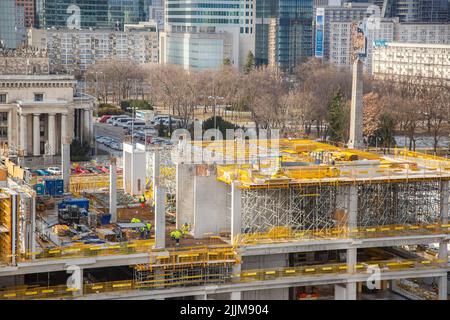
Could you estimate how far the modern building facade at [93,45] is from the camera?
94.1m

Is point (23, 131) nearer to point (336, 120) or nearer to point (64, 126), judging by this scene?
point (64, 126)

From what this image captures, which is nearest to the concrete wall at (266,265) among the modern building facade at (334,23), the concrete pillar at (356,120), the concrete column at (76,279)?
the concrete column at (76,279)

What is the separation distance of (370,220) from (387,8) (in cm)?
9054

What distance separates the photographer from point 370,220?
28.2 metres

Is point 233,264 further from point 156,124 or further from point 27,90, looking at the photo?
point 156,124

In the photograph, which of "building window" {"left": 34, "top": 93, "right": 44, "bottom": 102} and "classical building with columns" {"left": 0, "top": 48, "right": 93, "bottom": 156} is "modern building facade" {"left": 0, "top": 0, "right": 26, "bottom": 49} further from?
"building window" {"left": 34, "top": 93, "right": 44, "bottom": 102}

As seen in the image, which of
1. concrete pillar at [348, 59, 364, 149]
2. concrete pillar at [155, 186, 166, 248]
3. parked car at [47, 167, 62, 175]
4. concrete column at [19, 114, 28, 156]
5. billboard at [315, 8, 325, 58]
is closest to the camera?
concrete pillar at [155, 186, 166, 248]

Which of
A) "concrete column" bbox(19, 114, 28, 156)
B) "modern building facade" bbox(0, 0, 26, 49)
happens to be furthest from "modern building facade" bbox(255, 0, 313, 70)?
"concrete column" bbox(19, 114, 28, 156)

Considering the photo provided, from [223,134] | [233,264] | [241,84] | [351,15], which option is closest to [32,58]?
[223,134]

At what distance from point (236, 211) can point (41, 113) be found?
2655cm

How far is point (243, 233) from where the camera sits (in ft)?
86.8

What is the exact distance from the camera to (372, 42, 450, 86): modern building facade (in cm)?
8331

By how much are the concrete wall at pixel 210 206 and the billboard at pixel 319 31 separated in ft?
259

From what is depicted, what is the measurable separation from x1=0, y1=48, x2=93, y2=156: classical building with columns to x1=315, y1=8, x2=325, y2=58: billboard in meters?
54.8
